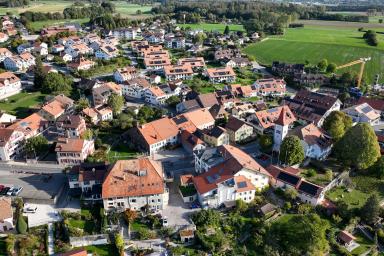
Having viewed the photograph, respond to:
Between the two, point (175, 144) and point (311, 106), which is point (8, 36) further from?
point (311, 106)

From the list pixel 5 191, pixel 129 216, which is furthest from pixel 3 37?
pixel 129 216

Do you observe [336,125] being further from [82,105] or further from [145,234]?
[82,105]

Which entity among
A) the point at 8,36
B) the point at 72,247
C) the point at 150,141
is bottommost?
the point at 72,247

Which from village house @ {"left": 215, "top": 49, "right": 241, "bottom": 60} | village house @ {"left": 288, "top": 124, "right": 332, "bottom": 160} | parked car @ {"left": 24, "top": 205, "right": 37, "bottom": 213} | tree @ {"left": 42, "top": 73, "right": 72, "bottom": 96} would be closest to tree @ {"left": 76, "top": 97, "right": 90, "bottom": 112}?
tree @ {"left": 42, "top": 73, "right": 72, "bottom": 96}

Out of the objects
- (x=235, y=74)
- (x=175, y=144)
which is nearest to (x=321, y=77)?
(x=235, y=74)

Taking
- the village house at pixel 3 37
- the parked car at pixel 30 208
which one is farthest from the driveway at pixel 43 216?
the village house at pixel 3 37

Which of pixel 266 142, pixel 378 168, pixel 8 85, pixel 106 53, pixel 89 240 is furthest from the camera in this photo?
pixel 106 53

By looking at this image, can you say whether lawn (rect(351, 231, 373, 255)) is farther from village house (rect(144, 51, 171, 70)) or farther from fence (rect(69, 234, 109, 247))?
village house (rect(144, 51, 171, 70))
